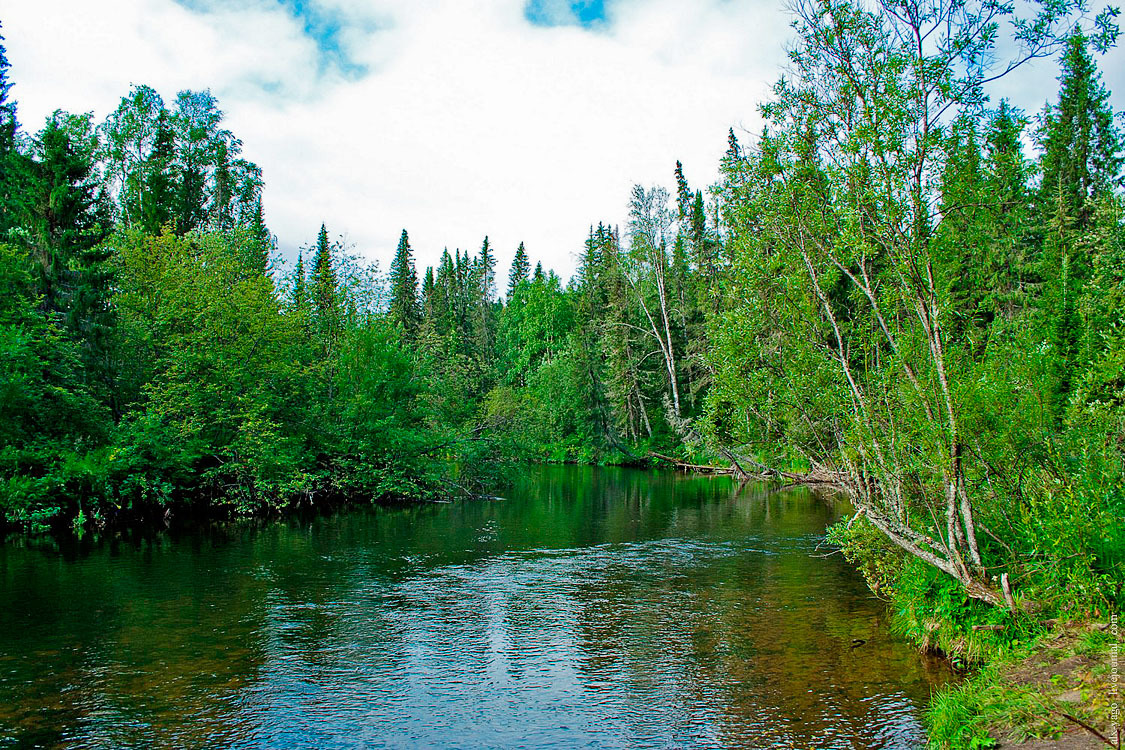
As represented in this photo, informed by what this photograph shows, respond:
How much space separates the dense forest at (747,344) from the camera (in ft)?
33.4

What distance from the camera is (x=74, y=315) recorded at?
22703 millimetres

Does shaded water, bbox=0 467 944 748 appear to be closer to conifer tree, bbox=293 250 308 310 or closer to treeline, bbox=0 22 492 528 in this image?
treeline, bbox=0 22 492 528

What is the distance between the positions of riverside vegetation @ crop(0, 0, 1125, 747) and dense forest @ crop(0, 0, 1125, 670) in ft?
0.23

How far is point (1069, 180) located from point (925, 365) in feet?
123

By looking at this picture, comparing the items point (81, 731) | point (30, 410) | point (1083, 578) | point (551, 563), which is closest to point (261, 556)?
point (551, 563)

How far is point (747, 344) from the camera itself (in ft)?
45.8

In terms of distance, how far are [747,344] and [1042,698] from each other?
25.2 ft

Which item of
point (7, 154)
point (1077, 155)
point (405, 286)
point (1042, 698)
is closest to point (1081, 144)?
point (1077, 155)

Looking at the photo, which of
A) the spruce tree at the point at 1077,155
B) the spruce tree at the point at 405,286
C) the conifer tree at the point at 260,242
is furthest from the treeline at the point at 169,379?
the spruce tree at the point at 405,286

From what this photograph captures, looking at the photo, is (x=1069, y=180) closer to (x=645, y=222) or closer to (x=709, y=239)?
(x=709, y=239)

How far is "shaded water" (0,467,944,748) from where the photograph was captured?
8.50m

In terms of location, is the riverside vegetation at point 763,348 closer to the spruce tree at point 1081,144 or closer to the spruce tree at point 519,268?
the spruce tree at point 1081,144

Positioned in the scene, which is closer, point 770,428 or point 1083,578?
point 1083,578

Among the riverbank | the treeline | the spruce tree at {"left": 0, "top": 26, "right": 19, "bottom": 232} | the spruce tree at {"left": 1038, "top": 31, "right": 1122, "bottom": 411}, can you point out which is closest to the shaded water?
the riverbank
